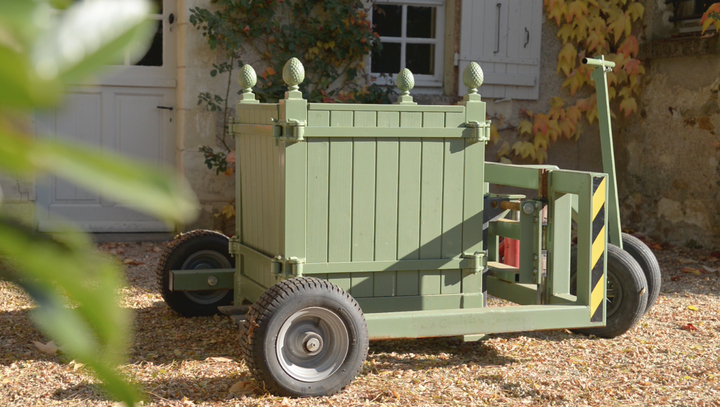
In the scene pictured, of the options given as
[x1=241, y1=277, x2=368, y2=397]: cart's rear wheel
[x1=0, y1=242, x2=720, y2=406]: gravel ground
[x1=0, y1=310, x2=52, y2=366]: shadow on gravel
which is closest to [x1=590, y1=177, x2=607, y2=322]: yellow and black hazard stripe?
[x1=0, y1=242, x2=720, y2=406]: gravel ground

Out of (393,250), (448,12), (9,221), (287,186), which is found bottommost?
(393,250)

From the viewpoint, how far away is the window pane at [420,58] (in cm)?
675

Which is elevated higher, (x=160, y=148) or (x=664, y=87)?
(x=664, y=87)

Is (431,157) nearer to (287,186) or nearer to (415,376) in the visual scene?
(287,186)

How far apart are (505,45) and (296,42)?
1723 mm

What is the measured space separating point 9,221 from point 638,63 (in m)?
6.84

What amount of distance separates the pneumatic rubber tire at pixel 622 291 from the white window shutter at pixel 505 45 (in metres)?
3.26

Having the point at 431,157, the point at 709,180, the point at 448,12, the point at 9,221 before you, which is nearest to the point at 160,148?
the point at 448,12

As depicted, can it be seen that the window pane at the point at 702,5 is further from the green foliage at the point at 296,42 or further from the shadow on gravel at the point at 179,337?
the shadow on gravel at the point at 179,337

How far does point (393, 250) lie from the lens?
10.6 feet

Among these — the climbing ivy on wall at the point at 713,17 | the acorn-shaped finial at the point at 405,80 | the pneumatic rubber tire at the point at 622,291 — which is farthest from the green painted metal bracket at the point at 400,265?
the climbing ivy on wall at the point at 713,17

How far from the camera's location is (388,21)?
22.0 ft

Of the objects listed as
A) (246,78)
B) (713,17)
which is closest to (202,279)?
(246,78)

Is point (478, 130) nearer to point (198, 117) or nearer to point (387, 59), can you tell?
point (198, 117)
